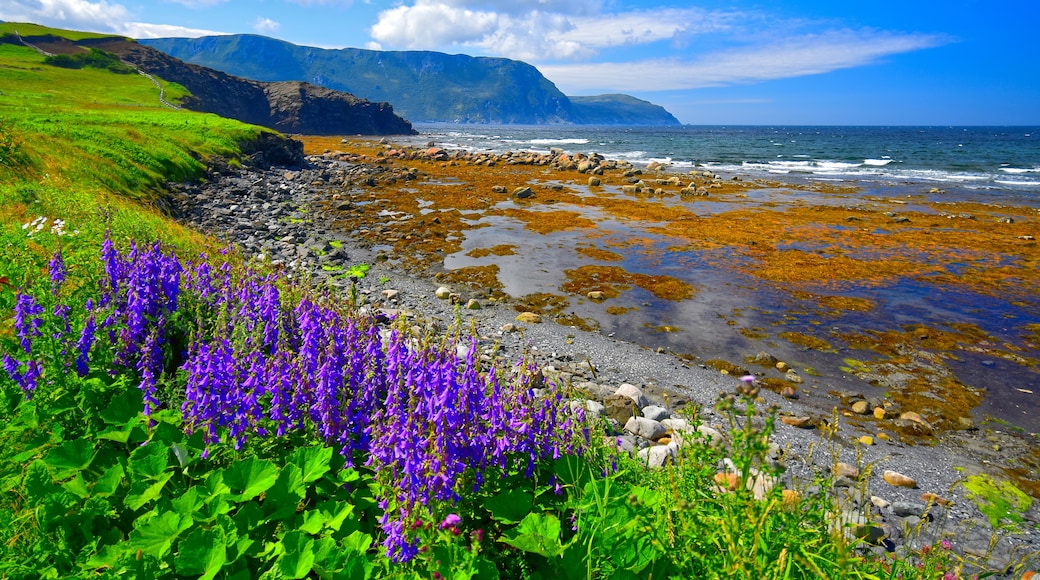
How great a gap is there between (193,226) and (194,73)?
110m

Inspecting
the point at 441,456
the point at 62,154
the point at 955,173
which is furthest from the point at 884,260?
the point at 955,173

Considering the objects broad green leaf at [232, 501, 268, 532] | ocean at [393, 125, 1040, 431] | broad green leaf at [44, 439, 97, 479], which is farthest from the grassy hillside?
ocean at [393, 125, 1040, 431]

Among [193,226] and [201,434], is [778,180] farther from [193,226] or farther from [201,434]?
[201,434]

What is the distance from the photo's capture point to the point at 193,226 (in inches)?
670

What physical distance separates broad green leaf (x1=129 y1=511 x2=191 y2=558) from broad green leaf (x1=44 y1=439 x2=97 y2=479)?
96 cm

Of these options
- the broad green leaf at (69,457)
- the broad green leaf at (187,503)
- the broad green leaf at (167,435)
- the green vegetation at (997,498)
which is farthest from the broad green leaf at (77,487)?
the green vegetation at (997,498)

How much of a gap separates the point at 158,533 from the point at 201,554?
0.38 m

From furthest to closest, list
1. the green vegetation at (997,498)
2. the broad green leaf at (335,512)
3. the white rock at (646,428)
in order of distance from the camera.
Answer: the white rock at (646,428)
the green vegetation at (997,498)
the broad green leaf at (335,512)

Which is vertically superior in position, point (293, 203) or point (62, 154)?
point (62, 154)

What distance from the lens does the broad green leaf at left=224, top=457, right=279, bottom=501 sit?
3131 mm

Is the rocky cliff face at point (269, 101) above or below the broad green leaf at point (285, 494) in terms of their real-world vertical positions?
above

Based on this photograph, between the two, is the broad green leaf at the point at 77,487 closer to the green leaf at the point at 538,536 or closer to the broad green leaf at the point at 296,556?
the broad green leaf at the point at 296,556

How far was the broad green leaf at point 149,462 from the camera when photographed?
3277 millimetres

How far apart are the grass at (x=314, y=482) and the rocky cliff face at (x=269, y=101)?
8038 centimetres
